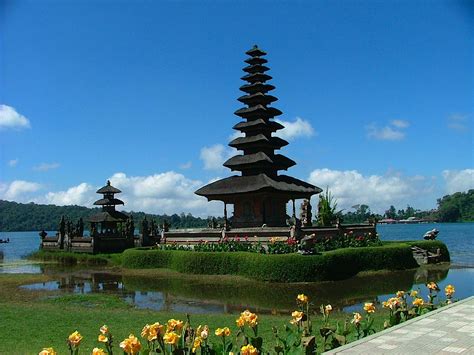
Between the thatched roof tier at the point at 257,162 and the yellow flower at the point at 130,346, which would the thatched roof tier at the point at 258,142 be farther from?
the yellow flower at the point at 130,346

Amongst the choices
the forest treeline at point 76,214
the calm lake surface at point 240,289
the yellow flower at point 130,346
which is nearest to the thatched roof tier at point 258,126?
the calm lake surface at point 240,289

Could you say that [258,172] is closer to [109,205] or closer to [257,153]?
[257,153]

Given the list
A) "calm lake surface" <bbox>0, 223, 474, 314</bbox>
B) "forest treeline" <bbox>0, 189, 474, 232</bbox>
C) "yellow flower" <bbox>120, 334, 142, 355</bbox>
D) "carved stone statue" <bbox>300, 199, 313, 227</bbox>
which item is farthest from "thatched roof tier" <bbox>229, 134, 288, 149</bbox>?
"forest treeline" <bbox>0, 189, 474, 232</bbox>

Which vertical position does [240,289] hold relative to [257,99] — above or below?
below

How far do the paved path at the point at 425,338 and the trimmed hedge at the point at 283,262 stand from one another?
47.6ft

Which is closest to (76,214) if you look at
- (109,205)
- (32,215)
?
(32,215)

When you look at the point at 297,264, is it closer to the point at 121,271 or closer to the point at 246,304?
the point at 246,304

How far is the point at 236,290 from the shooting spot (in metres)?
23.7

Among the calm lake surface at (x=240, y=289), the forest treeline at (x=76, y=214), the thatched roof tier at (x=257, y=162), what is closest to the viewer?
the calm lake surface at (x=240, y=289)

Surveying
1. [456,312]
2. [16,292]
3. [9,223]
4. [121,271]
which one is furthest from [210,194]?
[9,223]

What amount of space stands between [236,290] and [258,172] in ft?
52.3

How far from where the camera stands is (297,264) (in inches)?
991

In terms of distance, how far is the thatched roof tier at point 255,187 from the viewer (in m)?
35.1

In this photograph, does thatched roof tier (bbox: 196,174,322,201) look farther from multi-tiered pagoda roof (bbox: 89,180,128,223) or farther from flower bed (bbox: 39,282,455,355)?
flower bed (bbox: 39,282,455,355)
